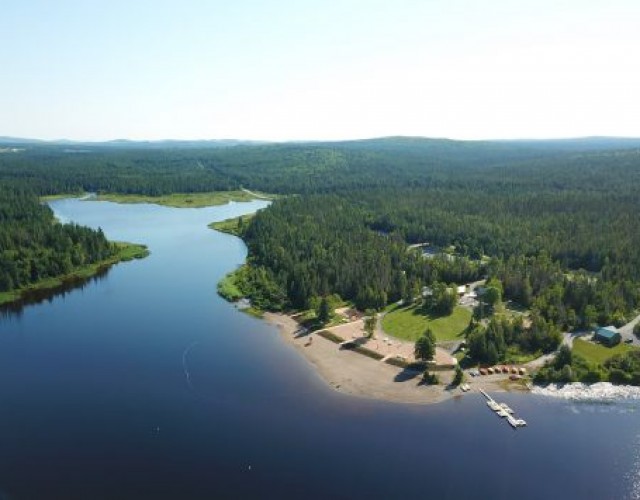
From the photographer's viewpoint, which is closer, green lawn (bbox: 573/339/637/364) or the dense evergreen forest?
green lawn (bbox: 573/339/637/364)

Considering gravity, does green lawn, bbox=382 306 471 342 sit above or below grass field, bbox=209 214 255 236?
above

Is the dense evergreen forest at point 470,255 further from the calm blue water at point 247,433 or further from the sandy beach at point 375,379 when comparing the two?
the calm blue water at point 247,433

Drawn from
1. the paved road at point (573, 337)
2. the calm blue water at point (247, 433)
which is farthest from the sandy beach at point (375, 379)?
the paved road at point (573, 337)

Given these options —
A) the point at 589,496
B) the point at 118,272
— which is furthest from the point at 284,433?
the point at 118,272

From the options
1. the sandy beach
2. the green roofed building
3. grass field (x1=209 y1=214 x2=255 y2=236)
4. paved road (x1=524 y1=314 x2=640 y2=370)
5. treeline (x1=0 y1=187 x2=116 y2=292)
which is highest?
treeline (x1=0 y1=187 x2=116 y2=292)

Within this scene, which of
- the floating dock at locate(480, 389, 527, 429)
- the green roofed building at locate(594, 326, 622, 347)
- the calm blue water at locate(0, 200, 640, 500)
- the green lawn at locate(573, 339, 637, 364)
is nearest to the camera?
the calm blue water at locate(0, 200, 640, 500)

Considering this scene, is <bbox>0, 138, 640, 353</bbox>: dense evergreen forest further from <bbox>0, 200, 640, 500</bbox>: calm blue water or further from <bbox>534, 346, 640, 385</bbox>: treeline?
<bbox>0, 200, 640, 500</bbox>: calm blue water

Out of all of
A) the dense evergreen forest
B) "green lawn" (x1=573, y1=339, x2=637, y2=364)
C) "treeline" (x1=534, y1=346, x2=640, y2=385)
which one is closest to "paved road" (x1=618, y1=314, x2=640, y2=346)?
the dense evergreen forest
